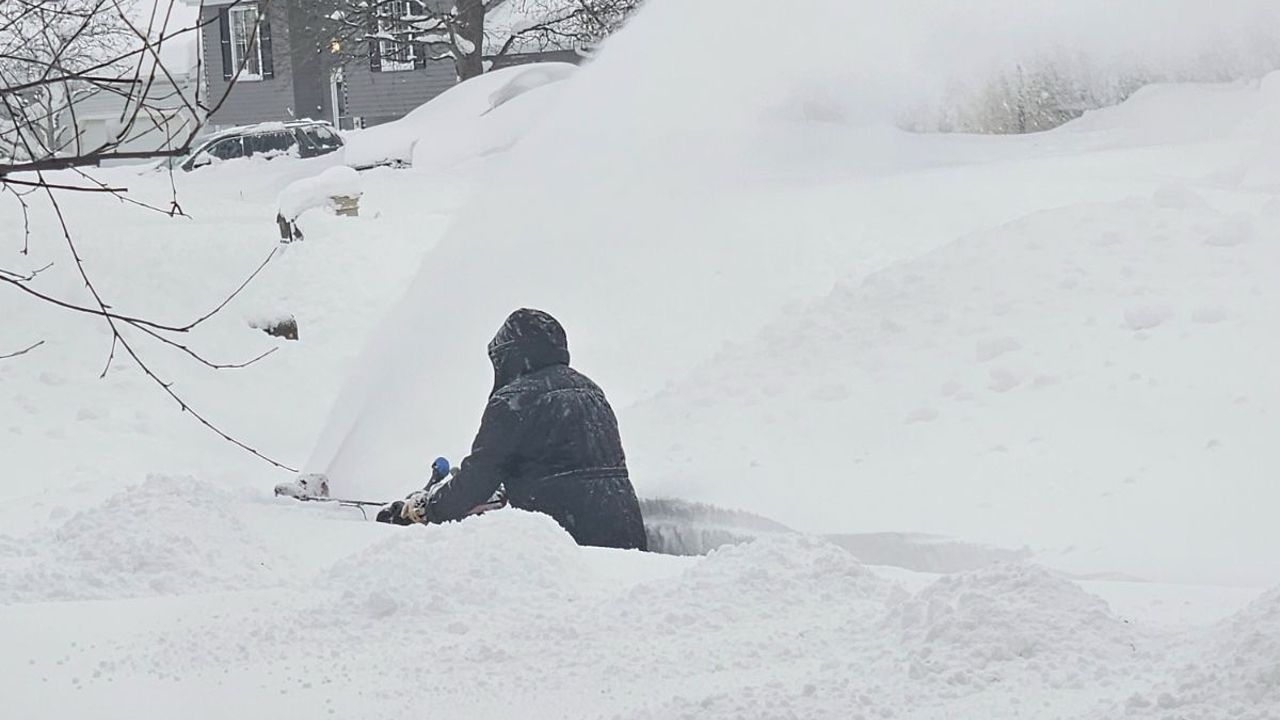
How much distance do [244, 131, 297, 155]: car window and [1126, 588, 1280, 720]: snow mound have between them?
24.5m

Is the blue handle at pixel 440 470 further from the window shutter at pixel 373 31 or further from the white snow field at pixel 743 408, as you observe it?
the window shutter at pixel 373 31

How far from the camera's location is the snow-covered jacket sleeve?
5.91 metres

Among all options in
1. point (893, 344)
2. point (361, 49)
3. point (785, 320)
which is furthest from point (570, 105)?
point (361, 49)

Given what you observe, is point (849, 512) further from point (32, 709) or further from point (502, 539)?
point (32, 709)

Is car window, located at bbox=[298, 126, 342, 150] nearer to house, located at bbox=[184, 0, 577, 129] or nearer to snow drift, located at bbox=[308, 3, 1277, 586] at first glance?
house, located at bbox=[184, 0, 577, 129]

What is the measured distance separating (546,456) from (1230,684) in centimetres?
333

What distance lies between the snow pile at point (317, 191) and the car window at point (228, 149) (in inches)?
448

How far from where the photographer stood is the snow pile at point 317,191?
1476 centimetres

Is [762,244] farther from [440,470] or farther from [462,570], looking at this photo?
[462,570]

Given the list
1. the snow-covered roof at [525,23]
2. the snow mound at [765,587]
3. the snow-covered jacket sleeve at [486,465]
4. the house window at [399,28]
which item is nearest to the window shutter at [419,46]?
the house window at [399,28]

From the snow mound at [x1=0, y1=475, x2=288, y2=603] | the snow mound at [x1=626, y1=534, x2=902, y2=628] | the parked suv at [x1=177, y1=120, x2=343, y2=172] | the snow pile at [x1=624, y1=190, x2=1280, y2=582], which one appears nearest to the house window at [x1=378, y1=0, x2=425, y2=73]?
the parked suv at [x1=177, y1=120, x2=343, y2=172]

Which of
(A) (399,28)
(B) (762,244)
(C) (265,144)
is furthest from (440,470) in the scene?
(C) (265,144)

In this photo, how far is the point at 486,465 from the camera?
5.92m

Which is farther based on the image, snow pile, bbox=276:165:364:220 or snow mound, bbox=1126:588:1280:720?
snow pile, bbox=276:165:364:220
